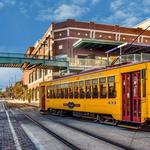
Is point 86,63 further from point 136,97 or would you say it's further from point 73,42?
point 136,97

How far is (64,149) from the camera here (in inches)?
452

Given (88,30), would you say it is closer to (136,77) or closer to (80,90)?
(80,90)

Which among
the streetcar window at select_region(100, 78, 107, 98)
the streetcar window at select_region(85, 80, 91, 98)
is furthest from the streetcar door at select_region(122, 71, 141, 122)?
the streetcar window at select_region(85, 80, 91, 98)

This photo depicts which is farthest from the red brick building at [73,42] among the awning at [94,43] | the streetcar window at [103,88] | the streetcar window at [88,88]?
the streetcar window at [103,88]

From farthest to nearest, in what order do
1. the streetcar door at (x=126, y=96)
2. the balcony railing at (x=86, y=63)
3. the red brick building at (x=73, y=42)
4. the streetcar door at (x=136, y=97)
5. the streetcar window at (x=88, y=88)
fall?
the red brick building at (x=73, y=42) → the balcony railing at (x=86, y=63) → the streetcar window at (x=88, y=88) → the streetcar door at (x=126, y=96) → the streetcar door at (x=136, y=97)

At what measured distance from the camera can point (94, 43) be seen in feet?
213

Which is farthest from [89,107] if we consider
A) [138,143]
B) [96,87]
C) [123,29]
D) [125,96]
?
[123,29]

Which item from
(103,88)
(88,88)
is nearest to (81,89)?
(88,88)

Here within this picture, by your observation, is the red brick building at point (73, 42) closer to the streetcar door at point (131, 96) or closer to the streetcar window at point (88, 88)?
the streetcar window at point (88, 88)

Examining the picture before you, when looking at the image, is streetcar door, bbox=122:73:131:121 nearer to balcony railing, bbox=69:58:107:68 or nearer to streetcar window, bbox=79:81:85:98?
streetcar window, bbox=79:81:85:98

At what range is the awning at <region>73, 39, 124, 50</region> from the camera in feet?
209

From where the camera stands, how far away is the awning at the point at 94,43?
63725 millimetres

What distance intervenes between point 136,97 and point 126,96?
92 centimetres

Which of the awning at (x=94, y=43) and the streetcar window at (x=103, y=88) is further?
the awning at (x=94, y=43)
